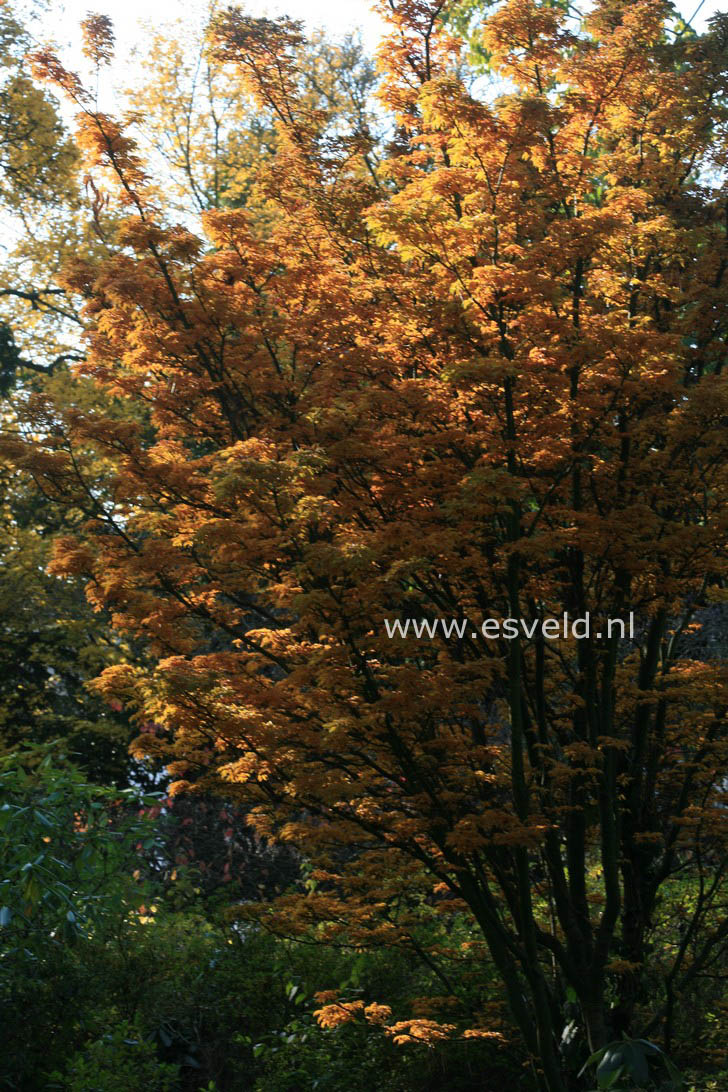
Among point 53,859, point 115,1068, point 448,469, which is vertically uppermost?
point 448,469

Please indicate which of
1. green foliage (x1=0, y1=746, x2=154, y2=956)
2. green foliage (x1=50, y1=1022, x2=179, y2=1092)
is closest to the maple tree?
green foliage (x1=0, y1=746, x2=154, y2=956)

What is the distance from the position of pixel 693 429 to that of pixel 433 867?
Result: 2856mm

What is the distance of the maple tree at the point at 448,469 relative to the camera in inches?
219

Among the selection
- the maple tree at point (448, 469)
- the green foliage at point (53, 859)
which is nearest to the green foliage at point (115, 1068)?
the green foliage at point (53, 859)

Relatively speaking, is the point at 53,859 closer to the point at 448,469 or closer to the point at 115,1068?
the point at 115,1068

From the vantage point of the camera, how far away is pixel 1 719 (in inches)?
477

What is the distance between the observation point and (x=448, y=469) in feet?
19.2

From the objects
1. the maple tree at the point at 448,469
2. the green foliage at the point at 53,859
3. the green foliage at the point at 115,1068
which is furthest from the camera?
the maple tree at the point at 448,469

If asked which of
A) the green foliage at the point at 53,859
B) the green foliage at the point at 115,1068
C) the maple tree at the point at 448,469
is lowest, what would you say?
the green foliage at the point at 115,1068

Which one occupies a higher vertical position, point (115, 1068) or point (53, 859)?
point (53, 859)

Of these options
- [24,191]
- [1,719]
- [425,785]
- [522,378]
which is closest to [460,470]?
[522,378]

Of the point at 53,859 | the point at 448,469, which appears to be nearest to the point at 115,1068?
the point at 53,859

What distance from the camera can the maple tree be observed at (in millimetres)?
5566

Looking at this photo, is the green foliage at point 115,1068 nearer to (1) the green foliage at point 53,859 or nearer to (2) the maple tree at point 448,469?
(1) the green foliage at point 53,859
